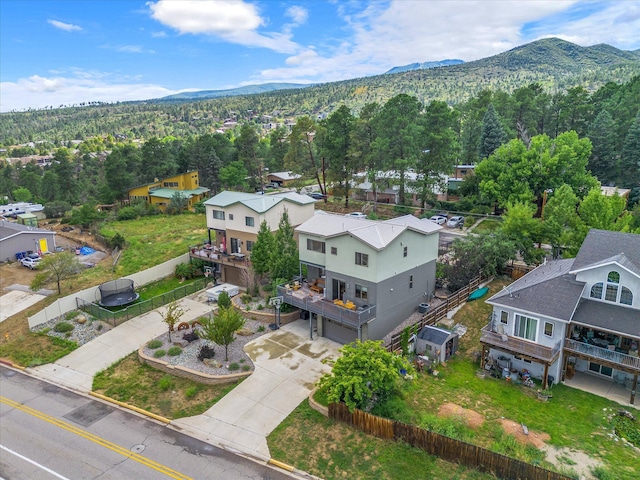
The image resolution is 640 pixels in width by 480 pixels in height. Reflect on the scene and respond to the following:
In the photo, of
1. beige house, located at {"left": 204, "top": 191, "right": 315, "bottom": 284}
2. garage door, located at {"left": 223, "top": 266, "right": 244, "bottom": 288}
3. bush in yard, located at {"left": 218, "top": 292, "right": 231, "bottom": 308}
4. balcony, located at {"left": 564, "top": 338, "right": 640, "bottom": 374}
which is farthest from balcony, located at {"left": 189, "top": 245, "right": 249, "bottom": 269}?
balcony, located at {"left": 564, "top": 338, "right": 640, "bottom": 374}

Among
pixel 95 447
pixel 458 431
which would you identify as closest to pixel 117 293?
pixel 95 447

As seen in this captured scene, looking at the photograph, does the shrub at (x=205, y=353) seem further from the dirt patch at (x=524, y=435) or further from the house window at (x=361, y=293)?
the dirt patch at (x=524, y=435)

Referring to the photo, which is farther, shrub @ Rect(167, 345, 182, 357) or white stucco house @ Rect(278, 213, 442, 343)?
white stucco house @ Rect(278, 213, 442, 343)

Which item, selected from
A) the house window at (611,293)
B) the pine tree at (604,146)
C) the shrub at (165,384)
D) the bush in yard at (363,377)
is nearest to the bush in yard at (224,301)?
the shrub at (165,384)

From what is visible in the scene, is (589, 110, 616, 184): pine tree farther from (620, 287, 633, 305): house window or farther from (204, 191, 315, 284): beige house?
(620, 287, 633, 305): house window

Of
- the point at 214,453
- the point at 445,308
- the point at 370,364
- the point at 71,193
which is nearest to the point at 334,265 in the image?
the point at 445,308

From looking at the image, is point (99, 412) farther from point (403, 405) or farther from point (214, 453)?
point (403, 405)

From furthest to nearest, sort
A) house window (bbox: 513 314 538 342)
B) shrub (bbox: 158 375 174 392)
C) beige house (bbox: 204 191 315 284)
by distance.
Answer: beige house (bbox: 204 191 315 284) → shrub (bbox: 158 375 174 392) → house window (bbox: 513 314 538 342)
